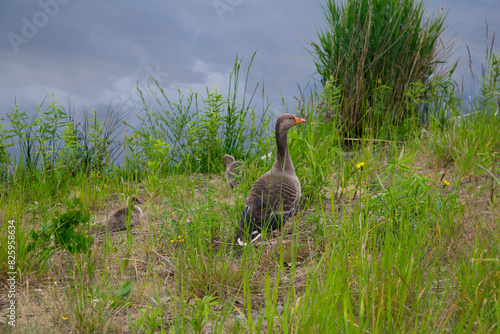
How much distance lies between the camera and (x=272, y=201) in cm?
393

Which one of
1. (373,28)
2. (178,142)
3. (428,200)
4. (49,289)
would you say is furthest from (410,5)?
(49,289)

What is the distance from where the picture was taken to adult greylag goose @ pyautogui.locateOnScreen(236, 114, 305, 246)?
12.0 ft

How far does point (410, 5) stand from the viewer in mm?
8820

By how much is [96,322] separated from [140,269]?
3.54 feet

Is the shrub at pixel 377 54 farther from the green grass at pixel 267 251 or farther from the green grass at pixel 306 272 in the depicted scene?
the green grass at pixel 306 272

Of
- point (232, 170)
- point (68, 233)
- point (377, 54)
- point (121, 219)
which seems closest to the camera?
point (68, 233)

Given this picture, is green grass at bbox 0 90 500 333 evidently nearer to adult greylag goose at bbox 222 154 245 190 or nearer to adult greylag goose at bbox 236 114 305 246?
adult greylag goose at bbox 236 114 305 246

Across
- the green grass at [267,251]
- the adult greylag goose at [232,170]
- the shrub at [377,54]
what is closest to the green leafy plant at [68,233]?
the green grass at [267,251]

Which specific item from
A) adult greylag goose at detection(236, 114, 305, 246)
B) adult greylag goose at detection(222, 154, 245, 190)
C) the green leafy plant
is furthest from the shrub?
the green leafy plant

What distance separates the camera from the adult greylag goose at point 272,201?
3.65 m

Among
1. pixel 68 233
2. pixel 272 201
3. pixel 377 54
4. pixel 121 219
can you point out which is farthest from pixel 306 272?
pixel 377 54

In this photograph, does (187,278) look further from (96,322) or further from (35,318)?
(35,318)

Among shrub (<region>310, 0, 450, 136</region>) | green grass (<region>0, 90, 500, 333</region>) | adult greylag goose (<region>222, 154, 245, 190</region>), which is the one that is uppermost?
shrub (<region>310, 0, 450, 136</region>)

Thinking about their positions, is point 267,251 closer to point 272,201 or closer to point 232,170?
point 272,201
